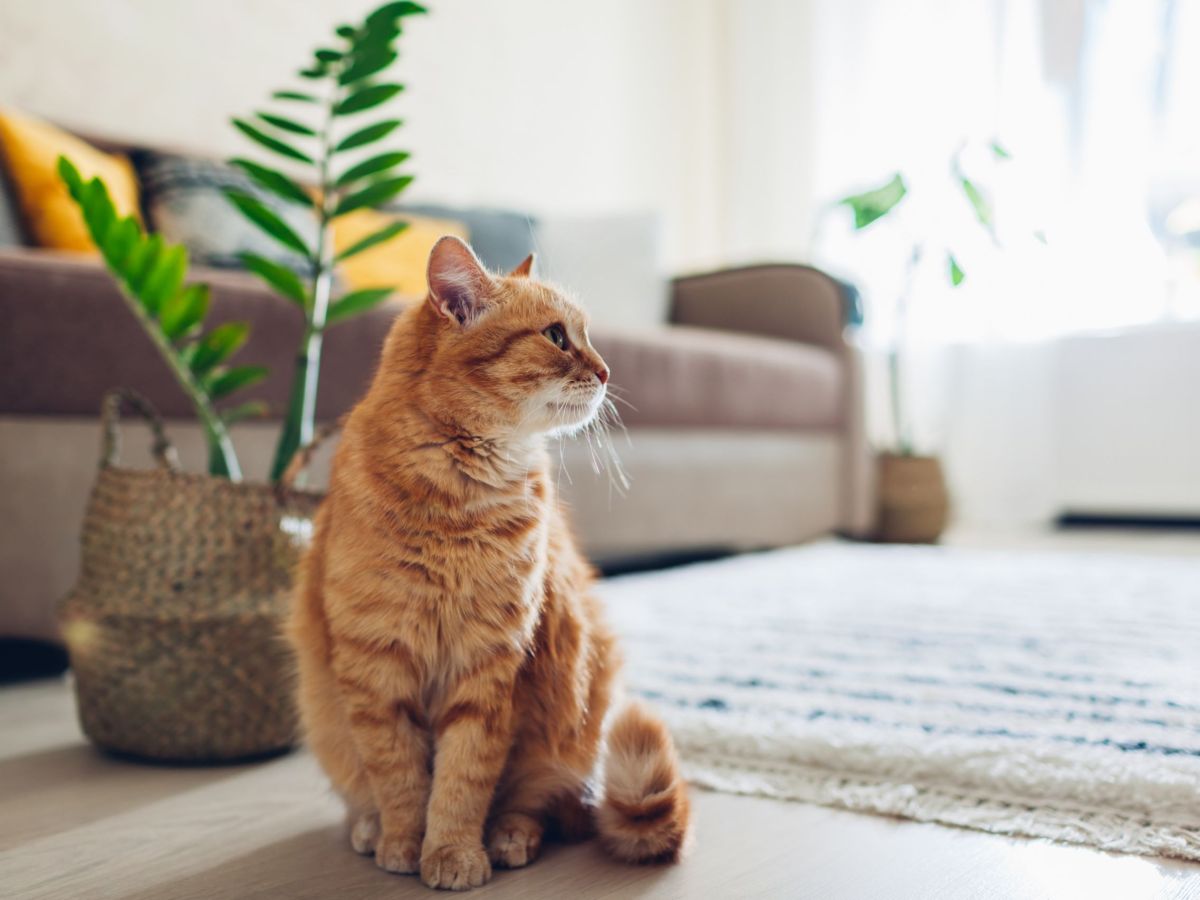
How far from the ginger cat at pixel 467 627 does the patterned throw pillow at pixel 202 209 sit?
124 centimetres

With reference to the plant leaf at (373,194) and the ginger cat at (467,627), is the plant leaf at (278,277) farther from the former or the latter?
the ginger cat at (467,627)

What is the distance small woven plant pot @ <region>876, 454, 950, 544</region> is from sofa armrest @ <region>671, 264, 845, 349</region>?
17.4 inches

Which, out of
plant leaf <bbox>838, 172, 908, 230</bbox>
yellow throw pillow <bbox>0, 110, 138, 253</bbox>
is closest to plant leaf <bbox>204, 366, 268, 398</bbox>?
yellow throw pillow <bbox>0, 110, 138, 253</bbox>

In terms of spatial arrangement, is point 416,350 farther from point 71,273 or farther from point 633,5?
point 633,5

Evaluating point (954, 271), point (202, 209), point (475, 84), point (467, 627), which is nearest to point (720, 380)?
point (954, 271)

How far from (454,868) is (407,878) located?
48mm

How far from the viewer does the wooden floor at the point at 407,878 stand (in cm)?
70

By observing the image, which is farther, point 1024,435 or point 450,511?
point 1024,435

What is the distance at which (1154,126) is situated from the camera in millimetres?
3293

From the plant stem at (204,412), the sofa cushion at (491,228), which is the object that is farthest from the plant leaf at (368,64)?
the sofa cushion at (491,228)

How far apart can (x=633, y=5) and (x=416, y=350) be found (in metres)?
3.61

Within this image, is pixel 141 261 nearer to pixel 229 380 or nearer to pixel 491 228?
pixel 229 380

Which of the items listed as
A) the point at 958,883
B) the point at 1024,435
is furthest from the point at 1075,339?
the point at 958,883

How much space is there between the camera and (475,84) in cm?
324
